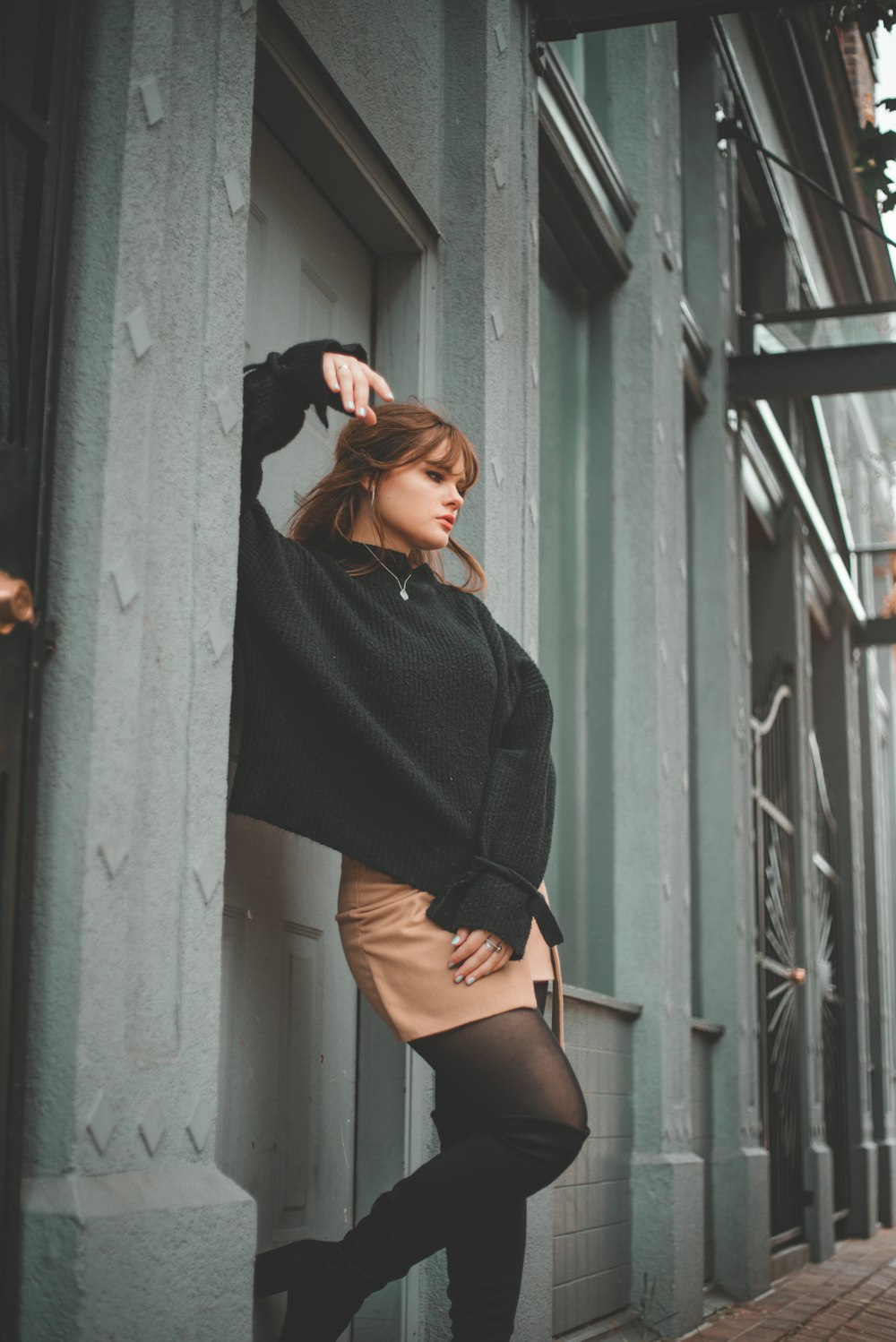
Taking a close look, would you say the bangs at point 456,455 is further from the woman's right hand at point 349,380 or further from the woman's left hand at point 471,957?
the woman's left hand at point 471,957

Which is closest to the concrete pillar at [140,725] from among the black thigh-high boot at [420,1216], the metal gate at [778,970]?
the black thigh-high boot at [420,1216]

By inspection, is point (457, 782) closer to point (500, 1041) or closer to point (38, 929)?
point (500, 1041)

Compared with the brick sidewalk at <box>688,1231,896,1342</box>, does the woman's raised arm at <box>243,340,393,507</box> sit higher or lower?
higher

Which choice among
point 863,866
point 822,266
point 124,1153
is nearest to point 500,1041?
point 124,1153

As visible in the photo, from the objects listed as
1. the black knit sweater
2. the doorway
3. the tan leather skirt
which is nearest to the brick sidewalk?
the doorway

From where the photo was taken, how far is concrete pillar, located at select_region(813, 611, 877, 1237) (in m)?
10.8

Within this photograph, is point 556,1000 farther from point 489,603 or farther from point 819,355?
point 819,355

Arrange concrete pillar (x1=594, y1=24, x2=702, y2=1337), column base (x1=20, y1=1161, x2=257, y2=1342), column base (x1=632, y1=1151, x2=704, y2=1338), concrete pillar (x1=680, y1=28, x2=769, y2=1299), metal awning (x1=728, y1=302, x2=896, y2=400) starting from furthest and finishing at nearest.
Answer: metal awning (x1=728, y1=302, x2=896, y2=400)
concrete pillar (x1=680, y1=28, x2=769, y2=1299)
concrete pillar (x1=594, y1=24, x2=702, y2=1337)
column base (x1=632, y1=1151, x2=704, y2=1338)
column base (x1=20, y1=1161, x2=257, y2=1342)

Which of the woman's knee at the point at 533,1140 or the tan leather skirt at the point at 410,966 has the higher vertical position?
the tan leather skirt at the point at 410,966

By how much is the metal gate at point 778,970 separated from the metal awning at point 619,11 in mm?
4236

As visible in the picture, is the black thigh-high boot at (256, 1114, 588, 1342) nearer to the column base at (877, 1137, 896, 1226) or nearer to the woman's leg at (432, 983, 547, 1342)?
the woman's leg at (432, 983, 547, 1342)

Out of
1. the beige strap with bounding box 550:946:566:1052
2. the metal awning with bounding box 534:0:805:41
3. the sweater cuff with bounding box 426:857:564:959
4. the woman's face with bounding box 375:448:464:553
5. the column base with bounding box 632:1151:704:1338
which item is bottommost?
the column base with bounding box 632:1151:704:1338

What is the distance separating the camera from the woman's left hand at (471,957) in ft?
9.20

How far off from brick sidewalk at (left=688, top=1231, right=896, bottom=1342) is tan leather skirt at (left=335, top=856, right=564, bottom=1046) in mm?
3061
